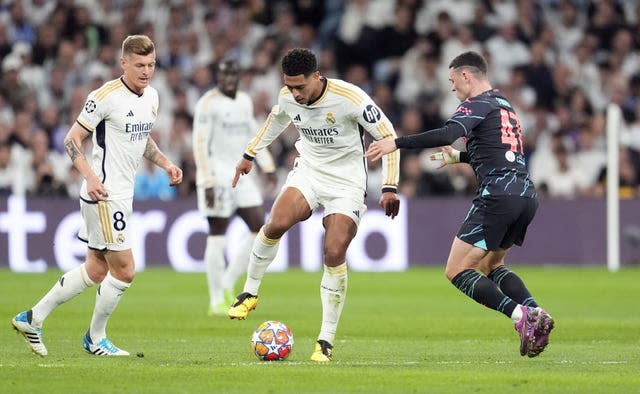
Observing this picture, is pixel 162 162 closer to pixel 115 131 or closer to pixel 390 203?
pixel 115 131

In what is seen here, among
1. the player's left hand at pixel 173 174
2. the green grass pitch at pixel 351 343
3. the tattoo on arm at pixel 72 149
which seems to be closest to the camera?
the green grass pitch at pixel 351 343

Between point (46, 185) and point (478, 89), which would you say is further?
point (46, 185)

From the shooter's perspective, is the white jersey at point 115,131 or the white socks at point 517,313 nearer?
the white socks at point 517,313

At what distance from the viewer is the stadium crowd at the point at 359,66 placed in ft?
75.3

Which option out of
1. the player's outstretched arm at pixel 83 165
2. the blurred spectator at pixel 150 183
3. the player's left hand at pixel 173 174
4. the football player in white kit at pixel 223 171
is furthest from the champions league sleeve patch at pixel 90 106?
the blurred spectator at pixel 150 183

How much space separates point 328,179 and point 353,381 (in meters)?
2.29

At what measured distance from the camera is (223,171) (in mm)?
15297

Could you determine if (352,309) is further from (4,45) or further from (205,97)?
(4,45)

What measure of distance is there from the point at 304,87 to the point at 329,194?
35.6 inches

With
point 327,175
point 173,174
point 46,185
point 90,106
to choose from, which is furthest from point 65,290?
point 46,185

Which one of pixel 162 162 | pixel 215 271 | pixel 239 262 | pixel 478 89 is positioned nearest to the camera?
pixel 478 89

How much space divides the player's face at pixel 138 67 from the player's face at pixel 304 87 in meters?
1.09

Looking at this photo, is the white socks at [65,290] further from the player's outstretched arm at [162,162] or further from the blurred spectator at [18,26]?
the blurred spectator at [18,26]

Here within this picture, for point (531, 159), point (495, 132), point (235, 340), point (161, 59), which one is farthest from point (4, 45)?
point (495, 132)
